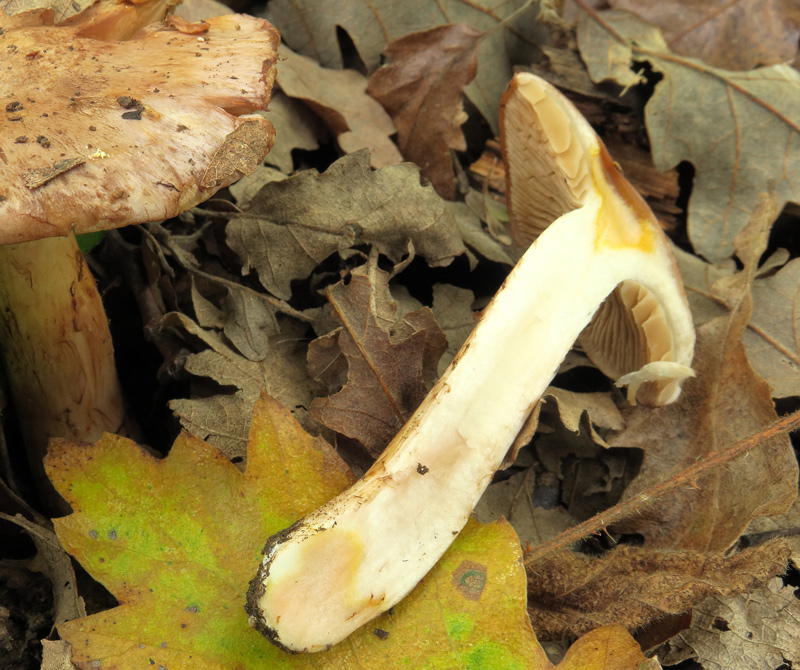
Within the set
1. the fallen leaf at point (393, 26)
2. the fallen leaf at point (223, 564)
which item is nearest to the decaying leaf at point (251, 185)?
the fallen leaf at point (393, 26)

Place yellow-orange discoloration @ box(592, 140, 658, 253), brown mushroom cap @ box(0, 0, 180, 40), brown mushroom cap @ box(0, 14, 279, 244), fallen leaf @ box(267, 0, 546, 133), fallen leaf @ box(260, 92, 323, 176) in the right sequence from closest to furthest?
brown mushroom cap @ box(0, 14, 279, 244), brown mushroom cap @ box(0, 0, 180, 40), yellow-orange discoloration @ box(592, 140, 658, 253), fallen leaf @ box(260, 92, 323, 176), fallen leaf @ box(267, 0, 546, 133)

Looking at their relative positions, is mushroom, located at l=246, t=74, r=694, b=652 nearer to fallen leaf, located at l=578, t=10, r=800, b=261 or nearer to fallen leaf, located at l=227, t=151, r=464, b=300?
fallen leaf, located at l=227, t=151, r=464, b=300

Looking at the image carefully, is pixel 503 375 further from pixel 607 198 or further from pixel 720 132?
pixel 720 132

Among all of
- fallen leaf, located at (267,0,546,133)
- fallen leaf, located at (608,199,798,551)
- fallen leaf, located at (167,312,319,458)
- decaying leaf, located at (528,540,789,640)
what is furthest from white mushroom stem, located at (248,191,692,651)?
fallen leaf, located at (267,0,546,133)

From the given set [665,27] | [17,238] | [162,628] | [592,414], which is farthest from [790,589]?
[665,27]

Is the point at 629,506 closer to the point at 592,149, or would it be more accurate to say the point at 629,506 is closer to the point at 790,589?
the point at 790,589

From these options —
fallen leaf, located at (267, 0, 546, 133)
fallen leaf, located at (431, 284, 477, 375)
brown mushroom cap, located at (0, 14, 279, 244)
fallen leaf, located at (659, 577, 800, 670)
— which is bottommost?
fallen leaf, located at (659, 577, 800, 670)

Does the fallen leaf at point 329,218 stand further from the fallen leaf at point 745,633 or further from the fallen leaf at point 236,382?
the fallen leaf at point 745,633
